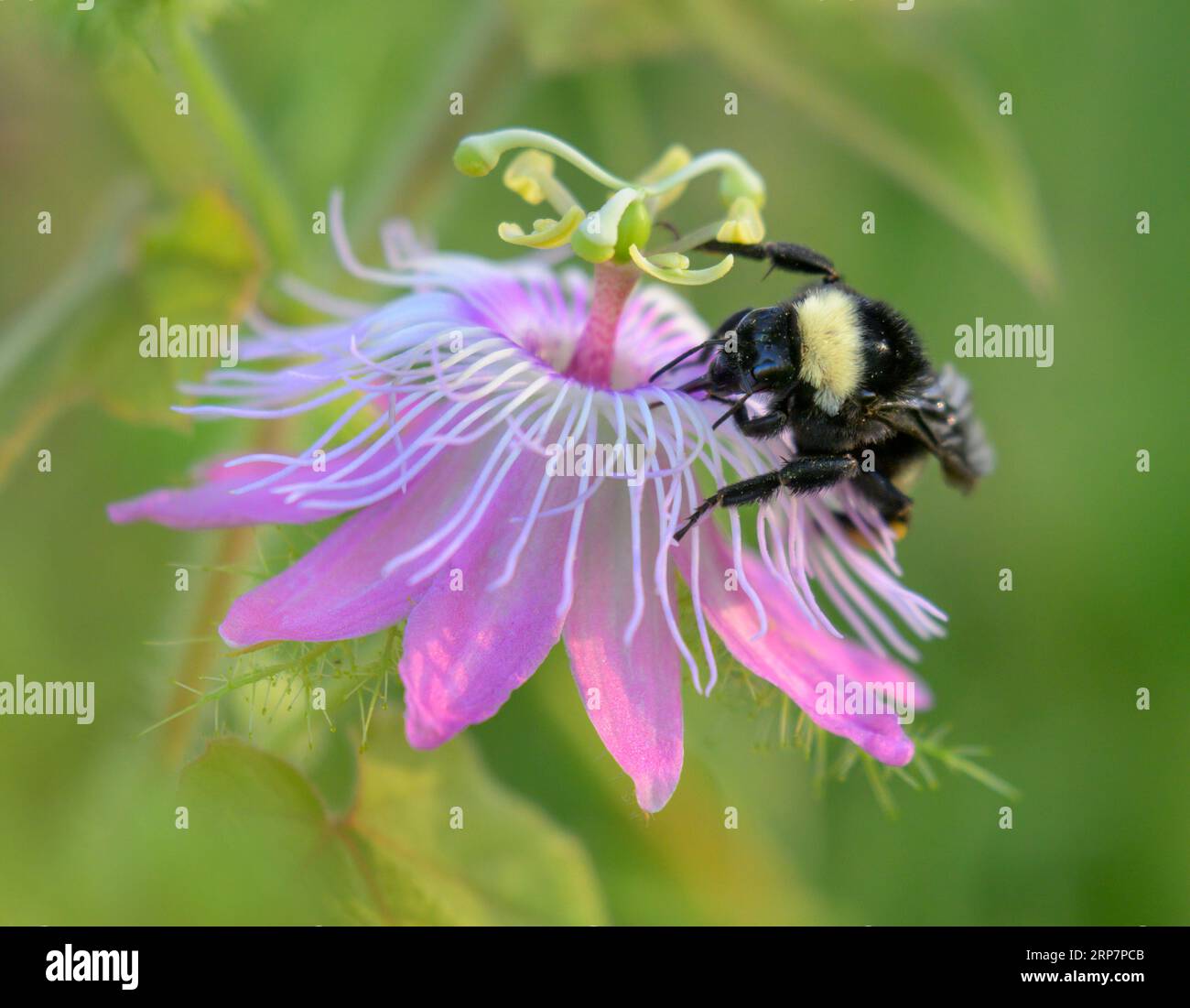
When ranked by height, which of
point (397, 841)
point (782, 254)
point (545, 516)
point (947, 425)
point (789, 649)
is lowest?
point (397, 841)

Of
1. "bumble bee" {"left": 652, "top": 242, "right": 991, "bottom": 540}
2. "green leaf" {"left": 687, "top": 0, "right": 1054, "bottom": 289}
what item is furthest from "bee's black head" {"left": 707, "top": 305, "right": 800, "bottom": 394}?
"green leaf" {"left": 687, "top": 0, "right": 1054, "bottom": 289}

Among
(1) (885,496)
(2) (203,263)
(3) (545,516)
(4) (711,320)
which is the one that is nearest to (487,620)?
(3) (545,516)

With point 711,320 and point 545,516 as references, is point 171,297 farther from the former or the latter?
point 711,320

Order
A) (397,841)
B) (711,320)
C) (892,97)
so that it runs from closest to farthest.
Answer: (397,841), (892,97), (711,320)

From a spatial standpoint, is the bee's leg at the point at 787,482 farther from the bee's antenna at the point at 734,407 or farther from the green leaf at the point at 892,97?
the green leaf at the point at 892,97

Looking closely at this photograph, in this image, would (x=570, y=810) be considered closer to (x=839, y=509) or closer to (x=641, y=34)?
(x=839, y=509)
